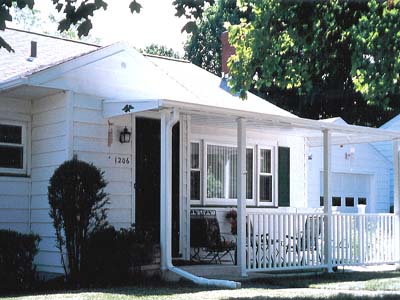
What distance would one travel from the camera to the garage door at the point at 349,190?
2303 centimetres

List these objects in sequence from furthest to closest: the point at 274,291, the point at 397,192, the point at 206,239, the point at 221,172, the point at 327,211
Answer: the point at 397,192 → the point at 221,172 → the point at 327,211 → the point at 206,239 → the point at 274,291

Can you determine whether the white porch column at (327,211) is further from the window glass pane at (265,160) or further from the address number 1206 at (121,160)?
the address number 1206 at (121,160)

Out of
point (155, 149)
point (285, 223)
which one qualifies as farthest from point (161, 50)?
point (285, 223)

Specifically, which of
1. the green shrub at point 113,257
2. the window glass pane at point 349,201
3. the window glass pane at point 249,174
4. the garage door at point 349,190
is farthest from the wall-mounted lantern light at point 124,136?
the window glass pane at point 349,201

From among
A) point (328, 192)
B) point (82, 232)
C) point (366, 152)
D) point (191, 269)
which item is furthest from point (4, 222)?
point (366, 152)

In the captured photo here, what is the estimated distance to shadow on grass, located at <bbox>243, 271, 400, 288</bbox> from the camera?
11.6 m

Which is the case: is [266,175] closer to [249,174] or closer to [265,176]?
[265,176]

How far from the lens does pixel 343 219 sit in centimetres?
1444

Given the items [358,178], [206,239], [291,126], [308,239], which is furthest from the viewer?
[358,178]

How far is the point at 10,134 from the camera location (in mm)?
12328

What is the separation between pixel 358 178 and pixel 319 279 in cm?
1171

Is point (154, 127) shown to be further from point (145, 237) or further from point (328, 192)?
point (328, 192)

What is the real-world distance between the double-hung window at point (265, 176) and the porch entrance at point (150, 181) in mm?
2960

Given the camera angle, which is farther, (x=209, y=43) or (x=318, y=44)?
(x=209, y=43)
